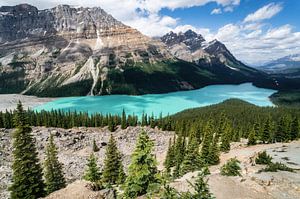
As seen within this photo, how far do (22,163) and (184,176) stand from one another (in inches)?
1266

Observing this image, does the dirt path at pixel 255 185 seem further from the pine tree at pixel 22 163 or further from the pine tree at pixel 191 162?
the pine tree at pixel 22 163

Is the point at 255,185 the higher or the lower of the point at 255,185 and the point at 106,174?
the higher

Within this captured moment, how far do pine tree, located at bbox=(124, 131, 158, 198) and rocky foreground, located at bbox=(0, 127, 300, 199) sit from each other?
501 centimetres

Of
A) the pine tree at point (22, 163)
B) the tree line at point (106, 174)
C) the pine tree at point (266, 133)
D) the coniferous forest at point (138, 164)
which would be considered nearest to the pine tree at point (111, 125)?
the coniferous forest at point (138, 164)

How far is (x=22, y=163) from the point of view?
141 feet

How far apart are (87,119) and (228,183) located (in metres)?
119

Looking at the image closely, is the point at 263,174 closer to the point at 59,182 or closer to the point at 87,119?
the point at 59,182

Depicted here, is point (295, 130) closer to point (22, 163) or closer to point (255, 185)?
point (255, 185)

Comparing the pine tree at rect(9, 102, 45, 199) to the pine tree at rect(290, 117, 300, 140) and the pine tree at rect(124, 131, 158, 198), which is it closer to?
the pine tree at rect(124, 131, 158, 198)

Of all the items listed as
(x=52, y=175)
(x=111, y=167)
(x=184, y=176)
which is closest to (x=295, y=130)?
(x=184, y=176)

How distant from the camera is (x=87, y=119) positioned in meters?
150

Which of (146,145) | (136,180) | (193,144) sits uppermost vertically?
(146,145)

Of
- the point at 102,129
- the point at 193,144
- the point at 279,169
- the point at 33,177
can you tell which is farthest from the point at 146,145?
the point at 102,129

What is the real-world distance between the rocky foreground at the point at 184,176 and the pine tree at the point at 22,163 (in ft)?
27.0
